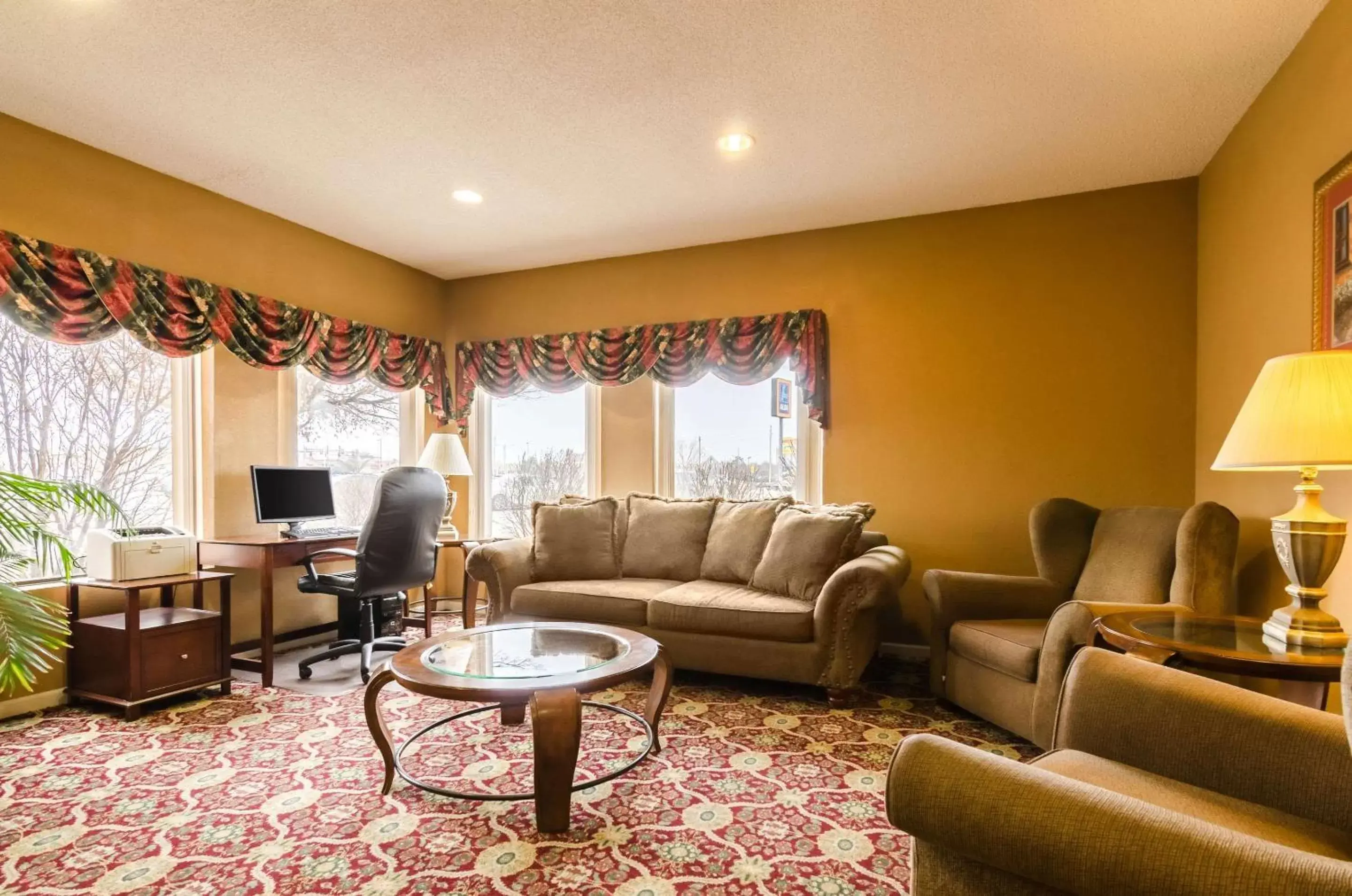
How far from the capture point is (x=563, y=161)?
3.47m

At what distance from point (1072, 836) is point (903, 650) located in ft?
10.9

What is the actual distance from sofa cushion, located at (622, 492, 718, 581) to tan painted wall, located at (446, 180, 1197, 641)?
848 mm

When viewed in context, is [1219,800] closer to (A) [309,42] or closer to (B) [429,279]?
(A) [309,42]

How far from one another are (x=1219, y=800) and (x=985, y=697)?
1.58 meters

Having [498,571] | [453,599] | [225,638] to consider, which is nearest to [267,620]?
[225,638]

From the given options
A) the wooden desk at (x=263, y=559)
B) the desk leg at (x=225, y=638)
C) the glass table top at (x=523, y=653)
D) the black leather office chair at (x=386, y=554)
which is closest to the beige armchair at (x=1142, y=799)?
the glass table top at (x=523, y=653)

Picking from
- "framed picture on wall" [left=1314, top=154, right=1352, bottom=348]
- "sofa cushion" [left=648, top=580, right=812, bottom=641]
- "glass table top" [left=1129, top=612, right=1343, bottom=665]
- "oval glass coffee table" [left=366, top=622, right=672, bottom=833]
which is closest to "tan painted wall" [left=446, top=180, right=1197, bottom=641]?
"sofa cushion" [left=648, top=580, right=812, bottom=641]

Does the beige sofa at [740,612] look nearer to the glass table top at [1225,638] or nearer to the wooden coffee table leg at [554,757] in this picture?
the glass table top at [1225,638]

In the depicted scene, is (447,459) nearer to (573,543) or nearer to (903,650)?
(573,543)

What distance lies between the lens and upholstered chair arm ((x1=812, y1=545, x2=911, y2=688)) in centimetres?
317

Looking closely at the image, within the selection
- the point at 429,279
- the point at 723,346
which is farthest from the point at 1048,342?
the point at 429,279

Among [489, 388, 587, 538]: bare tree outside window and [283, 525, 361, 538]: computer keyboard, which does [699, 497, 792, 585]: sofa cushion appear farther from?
[283, 525, 361, 538]: computer keyboard

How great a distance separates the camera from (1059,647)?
8.04 feet

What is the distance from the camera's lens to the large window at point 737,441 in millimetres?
4539
